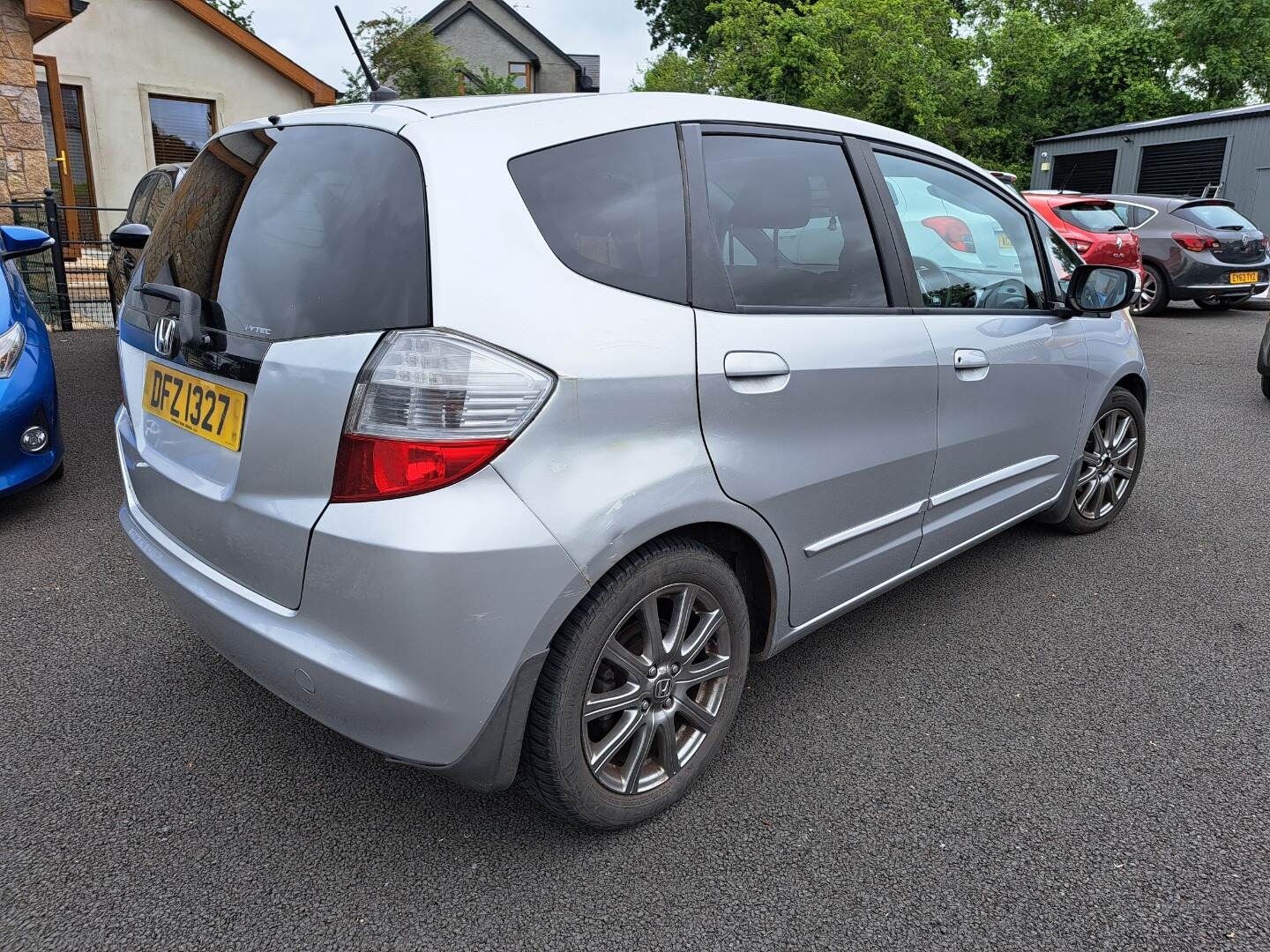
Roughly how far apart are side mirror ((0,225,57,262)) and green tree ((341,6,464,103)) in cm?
2417

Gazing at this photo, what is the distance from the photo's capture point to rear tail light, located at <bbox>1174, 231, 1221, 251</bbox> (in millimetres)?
12156

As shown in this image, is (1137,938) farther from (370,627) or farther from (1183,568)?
(1183,568)

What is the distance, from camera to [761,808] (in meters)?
2.34

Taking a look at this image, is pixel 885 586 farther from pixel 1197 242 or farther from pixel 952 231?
pixel 1197 242

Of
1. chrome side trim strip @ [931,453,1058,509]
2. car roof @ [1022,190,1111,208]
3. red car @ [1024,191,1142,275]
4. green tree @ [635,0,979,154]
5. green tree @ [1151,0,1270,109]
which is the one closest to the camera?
chrome side trim strip @ [931,453,1058,509]

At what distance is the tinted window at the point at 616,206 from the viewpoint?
6.50ft

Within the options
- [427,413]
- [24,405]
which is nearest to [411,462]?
[427,413]

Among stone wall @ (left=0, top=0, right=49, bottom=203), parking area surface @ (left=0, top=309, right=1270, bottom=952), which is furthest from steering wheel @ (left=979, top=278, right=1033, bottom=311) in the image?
stone wall @ (left=0, top=0, right=49, bottom=203)

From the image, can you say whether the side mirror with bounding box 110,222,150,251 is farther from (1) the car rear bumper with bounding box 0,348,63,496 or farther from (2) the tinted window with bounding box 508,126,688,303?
(2) the tinted window with bounding box 508,126,688,303

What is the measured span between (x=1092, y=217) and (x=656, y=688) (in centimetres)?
1186

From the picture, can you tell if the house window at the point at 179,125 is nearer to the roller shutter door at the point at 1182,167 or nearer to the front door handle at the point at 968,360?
the front door handle at the point at 968,360

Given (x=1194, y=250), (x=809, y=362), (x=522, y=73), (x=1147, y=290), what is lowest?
(x=1147, y=290)

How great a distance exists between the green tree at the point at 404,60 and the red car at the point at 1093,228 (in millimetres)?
19954

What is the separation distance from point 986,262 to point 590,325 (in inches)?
75.7
